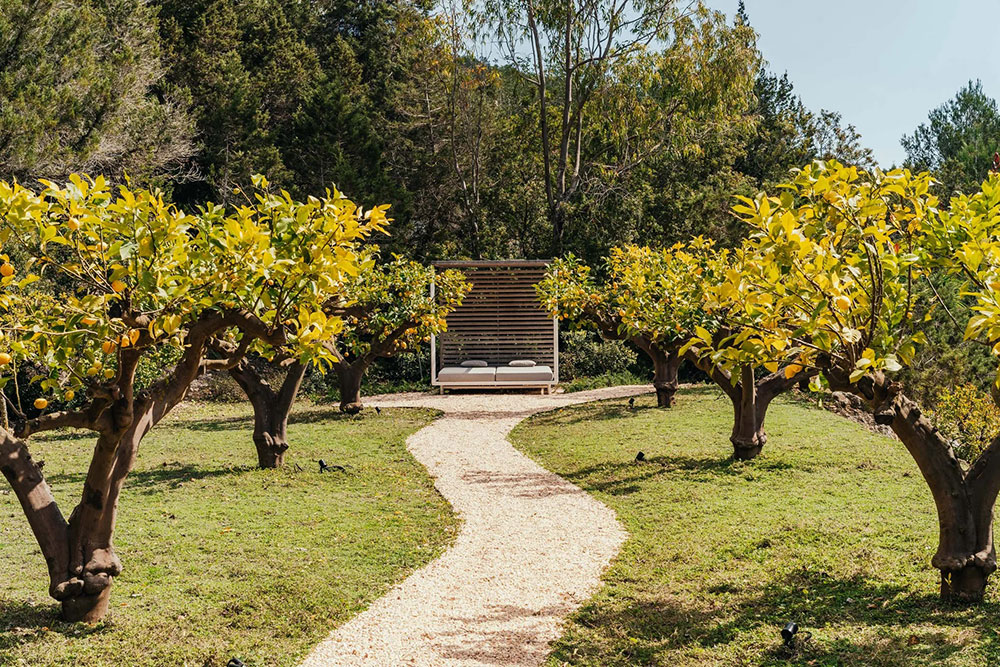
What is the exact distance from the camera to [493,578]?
6289mm

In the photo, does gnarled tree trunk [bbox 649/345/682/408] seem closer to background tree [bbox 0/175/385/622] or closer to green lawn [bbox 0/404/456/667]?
green lawn [bbox 0/404/456/667]

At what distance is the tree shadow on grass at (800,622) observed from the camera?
14.9ft

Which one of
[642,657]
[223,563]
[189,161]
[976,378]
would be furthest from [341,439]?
[189,161]

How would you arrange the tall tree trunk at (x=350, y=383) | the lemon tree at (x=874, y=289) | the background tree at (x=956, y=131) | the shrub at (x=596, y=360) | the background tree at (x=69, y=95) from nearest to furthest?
1. the lemon tree at (x=874, y=289)
2. the background tree at (x=69, y=95)
3. the tall tree trunk at (x=350, y=383)
4. the shrub at (x=596, y=360)
5. the background tree at (x=956, y=131)

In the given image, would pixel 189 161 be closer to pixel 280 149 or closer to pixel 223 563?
pixel 280 149

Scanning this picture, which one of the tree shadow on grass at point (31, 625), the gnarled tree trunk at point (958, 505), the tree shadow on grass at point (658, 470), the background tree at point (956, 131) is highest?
the background tree at point (956, 131)

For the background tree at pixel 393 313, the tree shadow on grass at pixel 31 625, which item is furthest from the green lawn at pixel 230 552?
the background tree at pixel 393 313

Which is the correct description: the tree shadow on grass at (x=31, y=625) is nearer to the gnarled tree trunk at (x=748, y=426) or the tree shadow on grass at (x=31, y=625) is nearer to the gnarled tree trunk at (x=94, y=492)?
the gnarled tree trunk at (x=94, y=492)

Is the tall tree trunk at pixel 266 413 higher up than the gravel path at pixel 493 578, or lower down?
higher up

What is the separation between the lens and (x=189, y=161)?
21.2 metres

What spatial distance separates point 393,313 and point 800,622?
29.1 ft

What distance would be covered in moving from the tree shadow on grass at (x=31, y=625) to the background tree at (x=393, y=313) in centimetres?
704

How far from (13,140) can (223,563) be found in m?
9.91

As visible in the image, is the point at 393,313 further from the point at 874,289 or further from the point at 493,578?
the point at 874,289
